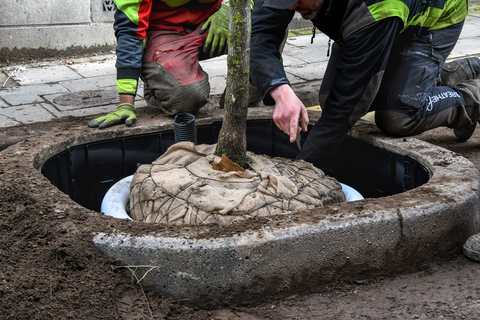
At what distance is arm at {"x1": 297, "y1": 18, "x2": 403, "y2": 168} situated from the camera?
2.51 m

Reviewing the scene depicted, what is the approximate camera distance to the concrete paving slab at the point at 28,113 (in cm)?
415

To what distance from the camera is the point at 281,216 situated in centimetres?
209

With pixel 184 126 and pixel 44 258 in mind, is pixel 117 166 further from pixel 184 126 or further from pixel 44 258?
pixel 44 258

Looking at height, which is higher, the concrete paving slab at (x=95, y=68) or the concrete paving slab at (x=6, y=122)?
the concrete paving slab at (x=95, y=68)

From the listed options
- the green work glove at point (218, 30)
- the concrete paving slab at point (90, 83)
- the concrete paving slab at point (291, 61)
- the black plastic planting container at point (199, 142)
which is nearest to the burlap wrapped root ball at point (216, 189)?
the black plastic planting container at point (199, 142)

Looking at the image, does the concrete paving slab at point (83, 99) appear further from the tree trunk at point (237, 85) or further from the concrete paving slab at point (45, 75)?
the tree trunk at point (237, 85)

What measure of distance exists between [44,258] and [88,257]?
6.7 inches

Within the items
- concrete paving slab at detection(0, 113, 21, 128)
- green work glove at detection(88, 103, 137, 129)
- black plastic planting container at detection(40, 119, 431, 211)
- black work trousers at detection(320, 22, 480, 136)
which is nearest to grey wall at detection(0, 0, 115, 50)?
concrete paving slab at detection(0, 113, 21, 128)

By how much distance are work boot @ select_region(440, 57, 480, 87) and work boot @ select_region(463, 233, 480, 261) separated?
1859 millimetres

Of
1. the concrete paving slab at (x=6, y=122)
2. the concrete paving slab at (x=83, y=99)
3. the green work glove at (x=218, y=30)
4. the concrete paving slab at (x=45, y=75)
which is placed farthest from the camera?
the concrete paving slab at (x=45, y=75)

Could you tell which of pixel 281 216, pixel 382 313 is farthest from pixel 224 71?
pixel 382 313

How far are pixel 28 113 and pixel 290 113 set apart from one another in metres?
2.77

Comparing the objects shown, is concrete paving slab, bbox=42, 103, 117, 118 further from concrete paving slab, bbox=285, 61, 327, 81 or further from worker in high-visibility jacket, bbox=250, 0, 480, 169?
concrete paving slab, bbox=285, 61, 327, 81

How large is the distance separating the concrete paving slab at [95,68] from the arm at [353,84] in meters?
3.35
